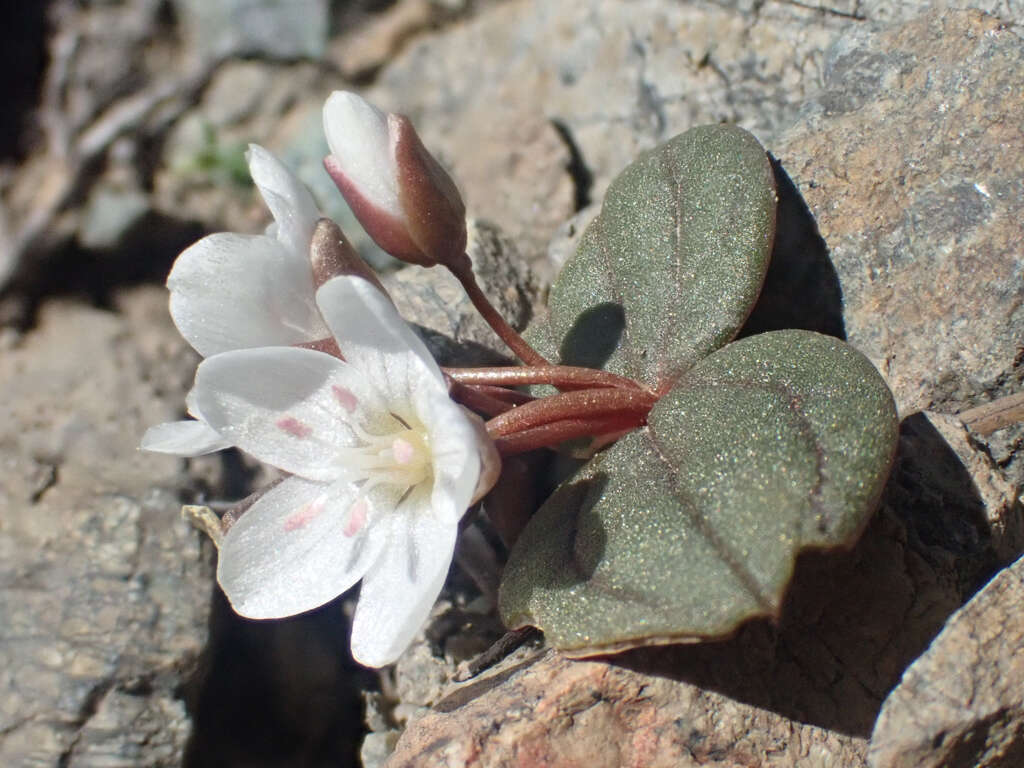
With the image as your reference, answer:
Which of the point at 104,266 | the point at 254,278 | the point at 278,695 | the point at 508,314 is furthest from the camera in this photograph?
the point at 104,266

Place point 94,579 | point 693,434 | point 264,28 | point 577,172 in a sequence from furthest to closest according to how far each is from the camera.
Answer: point 264,28 < point 577,172 < point 94,579 < point 693,434

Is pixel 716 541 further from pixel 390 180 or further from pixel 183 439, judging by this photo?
pixel 183 439

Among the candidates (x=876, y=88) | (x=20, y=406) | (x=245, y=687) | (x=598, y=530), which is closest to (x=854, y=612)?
(x=598, y=530)

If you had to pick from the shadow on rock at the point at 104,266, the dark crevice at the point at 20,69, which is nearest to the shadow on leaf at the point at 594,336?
the shadow on rock at the point at 104,266

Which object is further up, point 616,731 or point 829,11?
point 829,11

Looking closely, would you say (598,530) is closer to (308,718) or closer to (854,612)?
(854,612)

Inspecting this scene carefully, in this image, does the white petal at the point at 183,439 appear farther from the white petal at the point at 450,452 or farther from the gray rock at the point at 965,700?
the gray rock at the point at 965,700

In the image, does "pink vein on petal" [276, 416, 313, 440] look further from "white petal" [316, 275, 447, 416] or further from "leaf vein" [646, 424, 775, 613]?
"leaf vein" [646, 424, 775, 613]

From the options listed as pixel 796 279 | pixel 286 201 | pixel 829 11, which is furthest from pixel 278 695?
pixel 829 11
